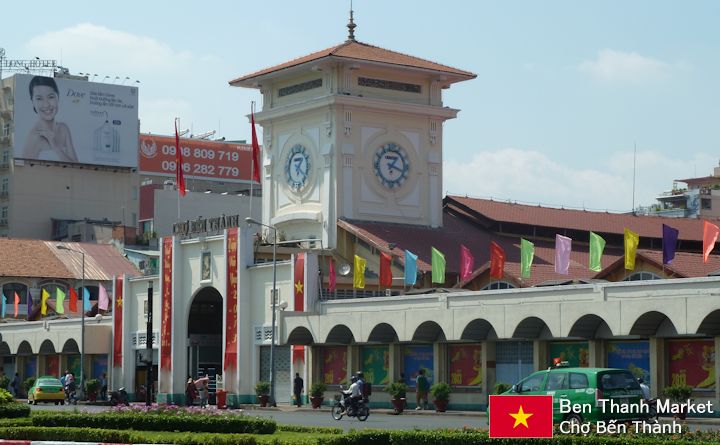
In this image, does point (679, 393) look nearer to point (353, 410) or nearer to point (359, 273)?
point (353, 410)

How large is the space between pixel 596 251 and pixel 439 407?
29.6 ft

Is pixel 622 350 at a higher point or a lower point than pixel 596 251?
lower

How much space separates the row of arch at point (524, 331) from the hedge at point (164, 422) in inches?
727

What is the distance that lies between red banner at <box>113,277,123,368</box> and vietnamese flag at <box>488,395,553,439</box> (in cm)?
5545

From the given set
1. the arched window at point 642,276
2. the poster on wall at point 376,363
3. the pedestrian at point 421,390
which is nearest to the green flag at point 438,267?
the poster on wall at point 376,363

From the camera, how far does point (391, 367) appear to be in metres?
63.6

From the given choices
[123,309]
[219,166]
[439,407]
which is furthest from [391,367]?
[219,166]

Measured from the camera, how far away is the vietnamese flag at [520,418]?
27.0 metres

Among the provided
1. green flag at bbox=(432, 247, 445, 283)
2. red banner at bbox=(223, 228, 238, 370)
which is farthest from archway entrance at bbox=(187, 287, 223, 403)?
green flag at bbox=(432, 247, 445, 283)

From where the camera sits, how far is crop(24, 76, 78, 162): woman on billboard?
12594cm

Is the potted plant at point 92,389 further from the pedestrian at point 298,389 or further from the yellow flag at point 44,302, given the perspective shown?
the pedestrian at point 298,389

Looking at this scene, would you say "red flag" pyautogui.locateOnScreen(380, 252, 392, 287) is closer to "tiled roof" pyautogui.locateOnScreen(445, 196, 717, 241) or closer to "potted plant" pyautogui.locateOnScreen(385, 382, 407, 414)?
"potted plant" pyautogui.locateOnScreen(385, 382, 407, 414)

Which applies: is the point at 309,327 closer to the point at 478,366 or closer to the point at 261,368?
the point at 261,368

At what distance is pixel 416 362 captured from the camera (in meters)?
63.1
